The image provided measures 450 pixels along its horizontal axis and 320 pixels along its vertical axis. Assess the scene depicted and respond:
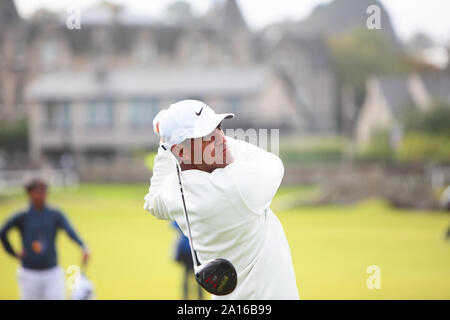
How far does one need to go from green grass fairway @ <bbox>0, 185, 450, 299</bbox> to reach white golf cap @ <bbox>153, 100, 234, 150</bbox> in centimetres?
691

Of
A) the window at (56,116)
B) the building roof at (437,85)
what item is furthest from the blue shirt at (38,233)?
the building roof at (437,85)

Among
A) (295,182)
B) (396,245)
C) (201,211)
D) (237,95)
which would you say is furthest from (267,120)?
(201,211)

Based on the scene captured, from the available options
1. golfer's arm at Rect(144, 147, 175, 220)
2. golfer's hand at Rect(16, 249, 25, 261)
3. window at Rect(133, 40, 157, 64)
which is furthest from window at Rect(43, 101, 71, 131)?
golfer's arm at Rect(144, 147, 175, 220)

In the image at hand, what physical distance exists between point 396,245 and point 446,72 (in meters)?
39.0

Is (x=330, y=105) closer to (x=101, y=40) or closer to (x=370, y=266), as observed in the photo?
(x=101, y=40)

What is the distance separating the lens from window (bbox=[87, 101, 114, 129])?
43.5m

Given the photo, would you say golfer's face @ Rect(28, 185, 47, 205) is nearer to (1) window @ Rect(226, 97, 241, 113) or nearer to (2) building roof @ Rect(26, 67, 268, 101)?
(2) building roof @ Rect(26, 67, 268, 101)

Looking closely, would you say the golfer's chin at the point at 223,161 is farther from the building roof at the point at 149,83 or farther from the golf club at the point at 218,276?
the building roof at the point at 149,83

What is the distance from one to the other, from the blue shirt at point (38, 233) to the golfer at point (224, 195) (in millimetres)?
3655

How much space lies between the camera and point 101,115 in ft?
143

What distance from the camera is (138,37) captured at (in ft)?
172

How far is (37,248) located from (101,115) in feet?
122

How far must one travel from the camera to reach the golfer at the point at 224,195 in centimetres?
342

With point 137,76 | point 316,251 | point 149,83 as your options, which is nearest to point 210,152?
point 316,251
